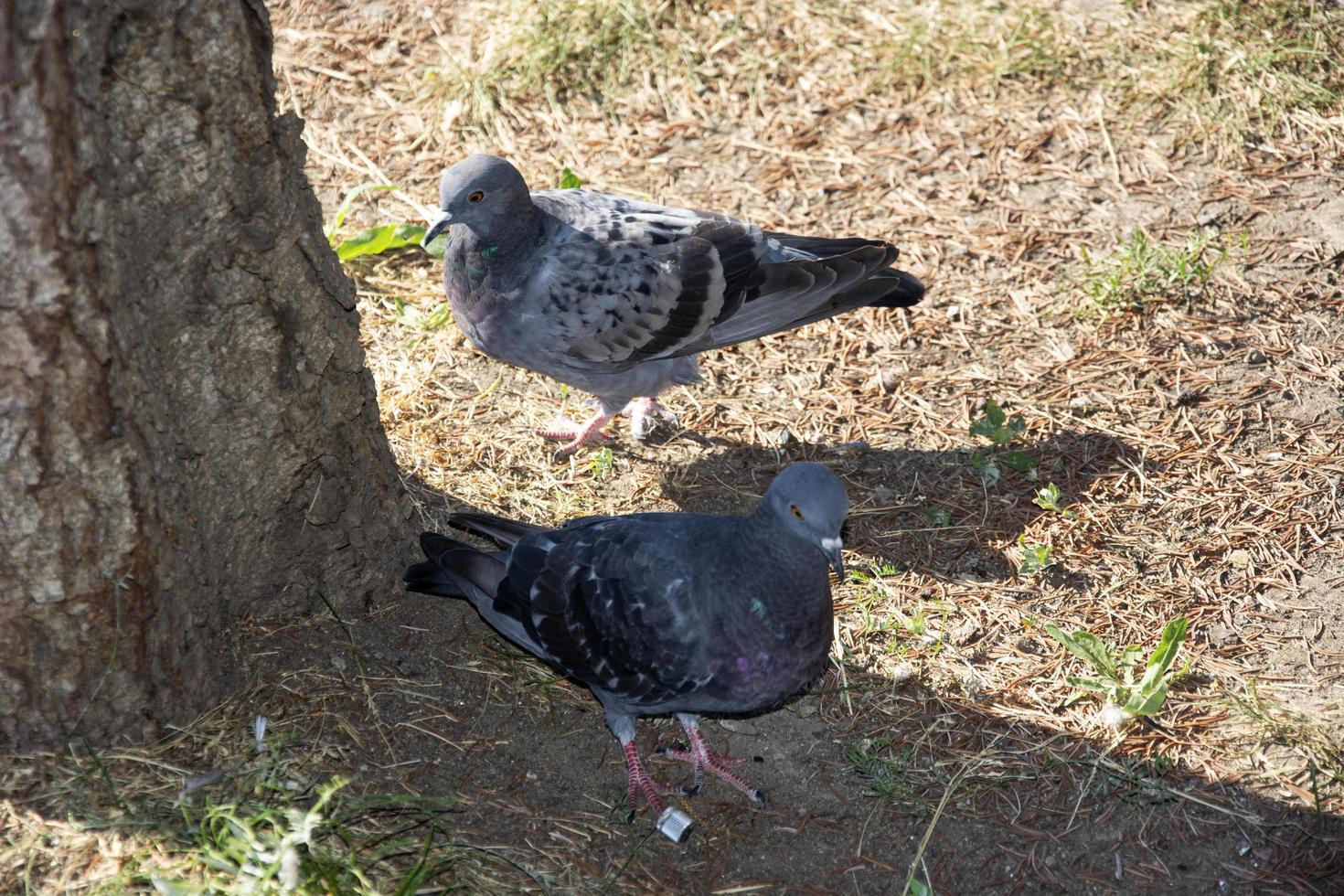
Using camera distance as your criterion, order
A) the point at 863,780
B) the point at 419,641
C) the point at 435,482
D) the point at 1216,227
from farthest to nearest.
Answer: the point at 1216,227 < the point at 435,482 < the point at 419,641 < the point at 863,780

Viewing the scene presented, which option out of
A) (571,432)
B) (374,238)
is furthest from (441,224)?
(374,238)

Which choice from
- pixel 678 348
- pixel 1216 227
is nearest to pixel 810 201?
pixel 678 348

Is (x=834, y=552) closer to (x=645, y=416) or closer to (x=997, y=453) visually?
(x=997, y=453)

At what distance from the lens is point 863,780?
378 centimetres

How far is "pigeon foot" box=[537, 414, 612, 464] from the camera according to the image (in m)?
5.06

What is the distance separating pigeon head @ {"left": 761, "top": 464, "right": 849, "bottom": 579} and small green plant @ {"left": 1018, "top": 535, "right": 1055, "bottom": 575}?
51.8 inches

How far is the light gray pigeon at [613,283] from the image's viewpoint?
478 cm

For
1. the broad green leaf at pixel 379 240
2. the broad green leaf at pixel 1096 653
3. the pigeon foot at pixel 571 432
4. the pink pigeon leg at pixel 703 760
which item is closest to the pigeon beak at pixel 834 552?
the pink pigeon leg at pixel 703 760

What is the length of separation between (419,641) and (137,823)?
1.22m

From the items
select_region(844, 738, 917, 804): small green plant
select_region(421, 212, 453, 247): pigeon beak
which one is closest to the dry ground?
select_region(844, 738, 917, 804): small green plant

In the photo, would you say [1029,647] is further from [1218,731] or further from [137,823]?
[137,823]

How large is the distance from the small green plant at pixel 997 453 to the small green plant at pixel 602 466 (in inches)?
64.1

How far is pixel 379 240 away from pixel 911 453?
116 inches

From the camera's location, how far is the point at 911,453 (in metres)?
5.04
